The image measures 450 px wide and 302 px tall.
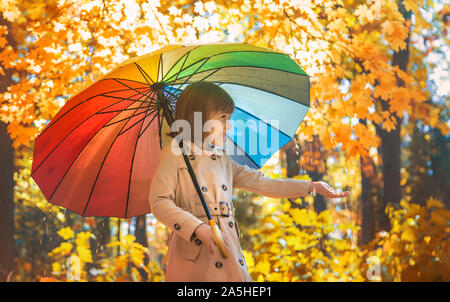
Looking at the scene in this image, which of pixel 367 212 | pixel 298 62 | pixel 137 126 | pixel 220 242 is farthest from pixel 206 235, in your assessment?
pixel 367 212

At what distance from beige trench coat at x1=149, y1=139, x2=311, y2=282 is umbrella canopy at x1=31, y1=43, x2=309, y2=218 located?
0.36 m

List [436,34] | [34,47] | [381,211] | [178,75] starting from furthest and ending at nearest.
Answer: [436,34] → [381,211] → [34,47] → [178,75]

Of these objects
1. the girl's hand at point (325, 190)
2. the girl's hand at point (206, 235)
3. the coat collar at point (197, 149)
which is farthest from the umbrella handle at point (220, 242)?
the girl's hand at point (325, 190)

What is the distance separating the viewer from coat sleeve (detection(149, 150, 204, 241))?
2031mm

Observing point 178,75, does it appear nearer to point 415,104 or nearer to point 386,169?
point 415,104

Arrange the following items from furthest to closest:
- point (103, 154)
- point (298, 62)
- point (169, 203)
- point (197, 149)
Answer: point (298, 62) → point (103, 154) → point (197, 149) → point (169, 203)

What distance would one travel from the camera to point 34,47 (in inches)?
205

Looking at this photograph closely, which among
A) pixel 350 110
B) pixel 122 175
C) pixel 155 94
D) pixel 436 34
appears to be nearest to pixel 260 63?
pixel 155 94

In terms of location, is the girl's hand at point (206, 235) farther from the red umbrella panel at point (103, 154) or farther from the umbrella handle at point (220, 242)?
the red umbrella panel at point (103, 154)

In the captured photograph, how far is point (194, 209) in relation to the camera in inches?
87.0

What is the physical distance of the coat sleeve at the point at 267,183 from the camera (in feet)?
8.07

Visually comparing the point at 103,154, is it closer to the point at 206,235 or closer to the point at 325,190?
the point at 206,235

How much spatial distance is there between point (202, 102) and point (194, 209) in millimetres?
516

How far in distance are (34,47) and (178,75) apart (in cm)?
331
